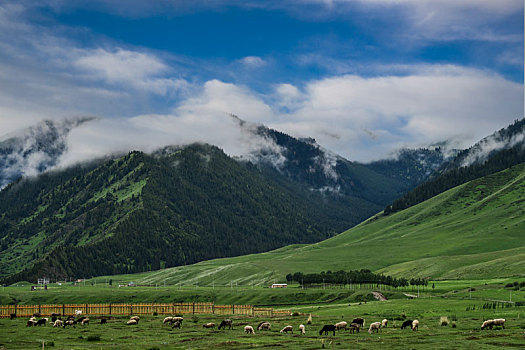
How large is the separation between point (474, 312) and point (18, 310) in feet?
308

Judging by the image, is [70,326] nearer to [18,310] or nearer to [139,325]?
[139,325]

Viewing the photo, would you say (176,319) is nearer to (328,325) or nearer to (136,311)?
(328,325)

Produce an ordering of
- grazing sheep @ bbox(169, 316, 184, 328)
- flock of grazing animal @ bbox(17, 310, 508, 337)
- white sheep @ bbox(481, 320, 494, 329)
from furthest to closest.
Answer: grazing sheep @ bbox(169, 316, 184, 328), flock of grazing animal @ bbox(17, 310, 508, 337), white sheep @ bbox(481, 320, 494, 329)

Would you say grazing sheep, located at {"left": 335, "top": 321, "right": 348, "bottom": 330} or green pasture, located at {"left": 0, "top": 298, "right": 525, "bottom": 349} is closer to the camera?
green pasture, located at {"left": 0, "top": 298, "right": 525, "bottom": 349}

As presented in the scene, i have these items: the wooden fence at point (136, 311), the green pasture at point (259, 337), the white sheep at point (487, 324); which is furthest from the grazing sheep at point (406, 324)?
the wooden fence at point (136, 311)

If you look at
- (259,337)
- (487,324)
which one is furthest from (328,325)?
(487,324)

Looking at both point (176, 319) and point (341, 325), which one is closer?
point (341, 325)

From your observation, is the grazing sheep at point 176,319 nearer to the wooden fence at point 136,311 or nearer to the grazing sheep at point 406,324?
the wooden fence at point 136,311

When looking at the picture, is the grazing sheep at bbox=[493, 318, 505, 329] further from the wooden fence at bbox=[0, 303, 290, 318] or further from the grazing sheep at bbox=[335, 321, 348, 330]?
the wooden fence at bbox=[0, 303, 290, 318]

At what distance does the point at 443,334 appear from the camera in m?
79.2

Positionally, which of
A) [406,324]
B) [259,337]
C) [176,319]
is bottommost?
[259,337]

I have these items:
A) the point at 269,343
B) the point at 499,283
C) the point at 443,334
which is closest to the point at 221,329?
the point at 269,343

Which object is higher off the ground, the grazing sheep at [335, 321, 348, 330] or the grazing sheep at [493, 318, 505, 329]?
the grazing sheep at [493, 318, 505, 329]

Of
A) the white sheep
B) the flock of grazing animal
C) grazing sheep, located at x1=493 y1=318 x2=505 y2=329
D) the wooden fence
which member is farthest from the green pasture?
the wooden fence
